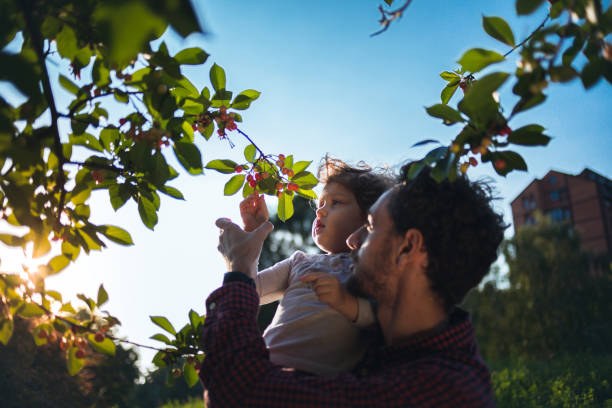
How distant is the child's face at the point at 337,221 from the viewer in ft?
7.23

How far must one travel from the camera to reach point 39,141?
1.31m

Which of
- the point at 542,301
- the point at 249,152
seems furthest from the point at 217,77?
the point at 542,301

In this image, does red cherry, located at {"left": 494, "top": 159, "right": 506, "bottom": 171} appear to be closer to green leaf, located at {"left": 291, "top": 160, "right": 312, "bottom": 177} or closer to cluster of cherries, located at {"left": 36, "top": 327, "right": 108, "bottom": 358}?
green leaf, located at {"left": 291, "top": 160, "right": 312, "bottom": 177}

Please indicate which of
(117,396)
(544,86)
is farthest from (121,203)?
(117,396)

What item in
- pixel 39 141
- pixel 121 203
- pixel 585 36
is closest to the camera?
pixel 585 36

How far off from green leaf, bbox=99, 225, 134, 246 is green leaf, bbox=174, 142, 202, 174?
1.07ft

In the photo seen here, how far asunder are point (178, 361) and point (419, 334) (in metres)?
0.96

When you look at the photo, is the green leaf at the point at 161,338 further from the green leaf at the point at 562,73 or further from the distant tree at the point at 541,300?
the distant tree at the point at 541,300

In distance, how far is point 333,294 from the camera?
156 cm

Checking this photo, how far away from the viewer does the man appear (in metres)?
1.26

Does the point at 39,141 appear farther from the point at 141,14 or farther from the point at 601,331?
the point at 601,331

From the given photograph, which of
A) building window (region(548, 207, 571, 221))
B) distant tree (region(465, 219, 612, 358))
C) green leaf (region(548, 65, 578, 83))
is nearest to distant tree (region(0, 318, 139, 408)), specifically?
green leaf (region(548, 65, 578, 83))

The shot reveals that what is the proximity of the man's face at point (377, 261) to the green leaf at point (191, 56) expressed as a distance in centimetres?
79

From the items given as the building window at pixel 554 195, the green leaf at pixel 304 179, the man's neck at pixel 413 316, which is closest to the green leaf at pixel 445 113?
the man's neck at pixel 413 316
